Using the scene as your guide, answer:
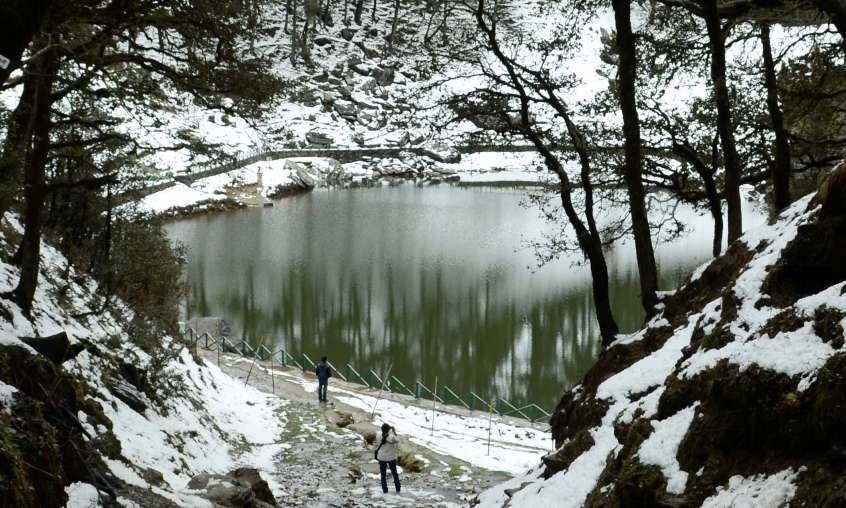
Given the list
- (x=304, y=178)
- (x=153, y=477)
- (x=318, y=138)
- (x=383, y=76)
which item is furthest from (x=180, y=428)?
(x=383, y=76)

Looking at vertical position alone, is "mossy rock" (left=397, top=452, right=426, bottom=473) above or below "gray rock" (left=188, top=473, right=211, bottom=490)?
below

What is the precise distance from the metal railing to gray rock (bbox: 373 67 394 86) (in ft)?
197

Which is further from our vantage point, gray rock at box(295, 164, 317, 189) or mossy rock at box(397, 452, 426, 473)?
gray rock at box(295, 164, 317, 189)

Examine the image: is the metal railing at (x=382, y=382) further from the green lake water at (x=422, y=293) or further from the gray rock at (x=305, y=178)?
the gray rock at (x=305, y=178)

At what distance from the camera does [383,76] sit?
79.7 meters

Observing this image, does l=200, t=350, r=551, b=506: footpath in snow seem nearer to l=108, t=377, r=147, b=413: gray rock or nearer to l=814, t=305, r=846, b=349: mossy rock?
l=108, t=377, r=147, b=413: gray rock

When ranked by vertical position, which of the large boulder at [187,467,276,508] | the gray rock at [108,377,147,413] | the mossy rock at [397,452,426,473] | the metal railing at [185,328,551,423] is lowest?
the metal railing at [185,328,551,423]

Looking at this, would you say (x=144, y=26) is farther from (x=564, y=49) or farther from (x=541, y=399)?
(x=541, y=399)

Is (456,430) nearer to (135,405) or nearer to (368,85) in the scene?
(135,405)

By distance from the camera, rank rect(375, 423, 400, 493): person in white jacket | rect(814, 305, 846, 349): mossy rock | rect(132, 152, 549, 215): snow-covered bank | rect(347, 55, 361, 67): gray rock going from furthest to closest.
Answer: rect(347, 55, 361, 67): gray rock < rect(132, 152, 549, 215): snow-covered bank < rect(375, 423, 400, 493): person in white jacket < rect(814, 305, 846, 349): mossy rock

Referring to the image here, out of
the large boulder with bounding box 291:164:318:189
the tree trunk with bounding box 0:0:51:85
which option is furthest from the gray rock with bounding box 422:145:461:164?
the tree trunk with bounding box 0:0:51:85

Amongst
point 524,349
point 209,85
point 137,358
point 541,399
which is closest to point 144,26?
point 209,85

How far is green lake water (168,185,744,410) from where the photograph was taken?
2198cm

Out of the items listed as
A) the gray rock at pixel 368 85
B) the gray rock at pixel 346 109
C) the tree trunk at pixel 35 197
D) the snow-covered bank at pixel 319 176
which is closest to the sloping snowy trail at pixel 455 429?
the tree trunk at pixel 35 197
